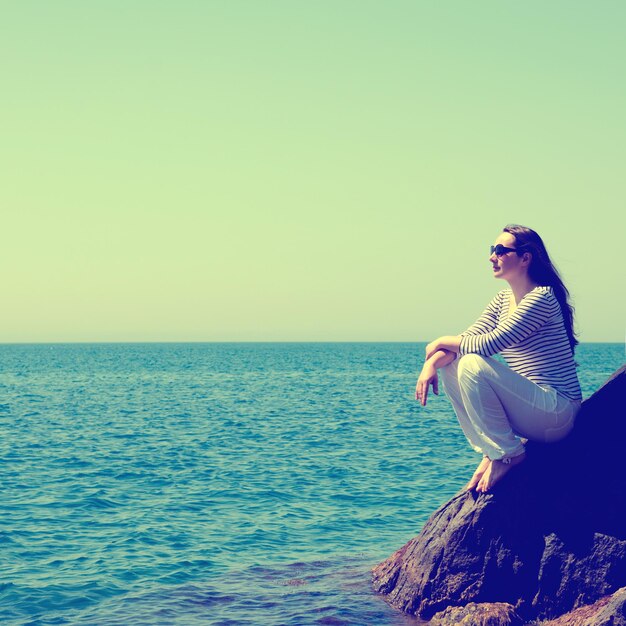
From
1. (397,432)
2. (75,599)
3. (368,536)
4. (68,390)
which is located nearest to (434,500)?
(368,536)

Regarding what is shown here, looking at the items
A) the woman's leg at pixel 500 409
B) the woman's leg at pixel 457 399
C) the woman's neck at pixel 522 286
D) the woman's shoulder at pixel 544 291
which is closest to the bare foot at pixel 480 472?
the woman's leg at pixel 500 409

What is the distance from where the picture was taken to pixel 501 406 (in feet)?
26.3

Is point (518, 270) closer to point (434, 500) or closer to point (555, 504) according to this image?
point (555, 504)

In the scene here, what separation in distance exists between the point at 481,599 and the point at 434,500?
29.6 feet

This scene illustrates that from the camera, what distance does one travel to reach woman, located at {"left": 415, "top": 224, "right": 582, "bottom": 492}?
7.95m

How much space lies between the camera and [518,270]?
27.1ft

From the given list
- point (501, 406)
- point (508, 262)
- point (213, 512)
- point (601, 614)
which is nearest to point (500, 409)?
point (501, 406)

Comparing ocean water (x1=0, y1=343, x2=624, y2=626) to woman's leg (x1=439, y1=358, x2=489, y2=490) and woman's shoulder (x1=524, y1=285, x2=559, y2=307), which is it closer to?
woman's leg (x1=439, y1=358, x2=489, y2=490)

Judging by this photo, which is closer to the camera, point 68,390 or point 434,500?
point 434,500

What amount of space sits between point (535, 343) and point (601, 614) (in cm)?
251

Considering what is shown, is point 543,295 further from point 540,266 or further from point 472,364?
point 472,364

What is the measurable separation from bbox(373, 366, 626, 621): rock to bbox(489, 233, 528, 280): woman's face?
5.44 feet

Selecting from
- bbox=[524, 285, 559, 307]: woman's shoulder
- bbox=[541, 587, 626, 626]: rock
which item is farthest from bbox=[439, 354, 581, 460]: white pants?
bbox=[541, 587, 626, 626]: rock

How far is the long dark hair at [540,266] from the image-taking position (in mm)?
8227
